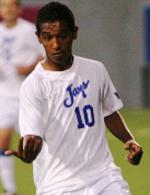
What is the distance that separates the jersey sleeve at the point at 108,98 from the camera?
17.4ft

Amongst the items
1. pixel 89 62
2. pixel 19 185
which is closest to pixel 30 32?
pixel 19 185

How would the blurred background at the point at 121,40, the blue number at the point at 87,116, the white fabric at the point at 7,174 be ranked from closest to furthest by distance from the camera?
the blue number at the point at 87,116
the white fabric at the point at 7,174
the blurred background at the point at 121,40

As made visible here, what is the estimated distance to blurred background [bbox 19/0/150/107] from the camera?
16719mm

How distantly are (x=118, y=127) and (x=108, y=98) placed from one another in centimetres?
17

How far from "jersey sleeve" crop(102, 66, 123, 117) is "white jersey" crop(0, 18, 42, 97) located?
12.7 feet

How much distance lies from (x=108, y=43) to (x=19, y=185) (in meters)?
7.49

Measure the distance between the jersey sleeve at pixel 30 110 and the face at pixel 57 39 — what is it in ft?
0.64

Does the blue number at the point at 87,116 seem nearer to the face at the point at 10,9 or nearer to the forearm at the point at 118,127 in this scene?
the forearm at the point at 118,127

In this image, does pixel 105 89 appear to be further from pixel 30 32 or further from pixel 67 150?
pixel 30 32

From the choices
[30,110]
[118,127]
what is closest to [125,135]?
[118,127]

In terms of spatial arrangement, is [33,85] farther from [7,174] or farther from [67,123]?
[7,174]

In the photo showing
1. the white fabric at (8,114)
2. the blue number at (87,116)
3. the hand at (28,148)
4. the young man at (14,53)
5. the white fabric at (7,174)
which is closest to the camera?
the hand at (28,148)

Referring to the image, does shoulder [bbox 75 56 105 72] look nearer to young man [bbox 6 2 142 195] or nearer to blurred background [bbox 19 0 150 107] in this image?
young man [bbox 6 2 142 195]

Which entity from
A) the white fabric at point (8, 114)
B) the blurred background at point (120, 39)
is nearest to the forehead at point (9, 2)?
the white fabric at point (8, 114)
